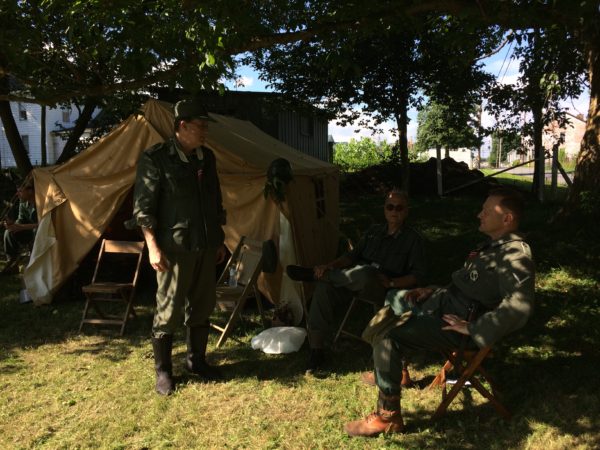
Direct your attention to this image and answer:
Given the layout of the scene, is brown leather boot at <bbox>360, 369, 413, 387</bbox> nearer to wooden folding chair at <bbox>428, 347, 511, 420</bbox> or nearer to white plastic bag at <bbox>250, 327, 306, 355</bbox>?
wooden folding chair at <bbox>428, 347, 511, 420</bbox>

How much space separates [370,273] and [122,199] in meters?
3.22

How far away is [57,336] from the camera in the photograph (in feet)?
16.1

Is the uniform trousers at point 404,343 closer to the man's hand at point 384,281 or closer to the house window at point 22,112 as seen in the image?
the man's hand at point 384,281

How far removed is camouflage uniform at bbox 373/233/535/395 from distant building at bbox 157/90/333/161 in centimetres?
781

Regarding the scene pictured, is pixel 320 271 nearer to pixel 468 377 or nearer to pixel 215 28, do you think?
pixel 468 377

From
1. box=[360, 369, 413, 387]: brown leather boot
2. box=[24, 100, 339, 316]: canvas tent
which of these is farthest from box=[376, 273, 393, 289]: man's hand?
box=[24, 100, 339, 316]: canvas tent

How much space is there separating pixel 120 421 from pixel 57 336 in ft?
6.67

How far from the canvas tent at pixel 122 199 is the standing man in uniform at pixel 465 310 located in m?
2.44

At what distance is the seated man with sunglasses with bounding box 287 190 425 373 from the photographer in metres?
3.90

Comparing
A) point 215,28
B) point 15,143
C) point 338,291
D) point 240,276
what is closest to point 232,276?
point 240,276

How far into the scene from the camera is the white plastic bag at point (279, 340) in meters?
4.30

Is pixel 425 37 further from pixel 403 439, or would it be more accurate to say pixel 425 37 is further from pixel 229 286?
pixel 403 439

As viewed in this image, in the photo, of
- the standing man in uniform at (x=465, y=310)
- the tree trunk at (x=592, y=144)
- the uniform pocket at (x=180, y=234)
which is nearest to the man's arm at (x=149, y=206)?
the uniform pocket at (x=180, y=234)

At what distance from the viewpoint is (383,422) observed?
9.71 ft
